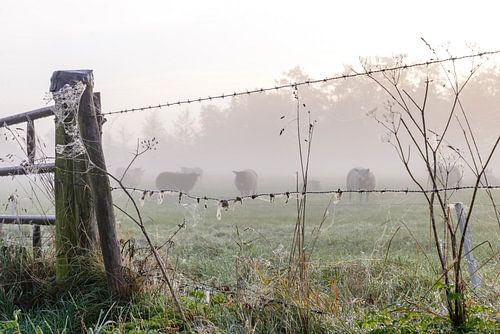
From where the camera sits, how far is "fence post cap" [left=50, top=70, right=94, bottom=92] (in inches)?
156

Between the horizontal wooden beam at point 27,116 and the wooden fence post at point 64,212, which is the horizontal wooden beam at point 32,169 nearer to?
the wooden fence post at point 64,212

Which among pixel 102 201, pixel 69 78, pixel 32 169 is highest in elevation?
pixel 69 78

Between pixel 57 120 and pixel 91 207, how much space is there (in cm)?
73

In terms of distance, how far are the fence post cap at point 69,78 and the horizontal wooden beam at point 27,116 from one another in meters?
0.24

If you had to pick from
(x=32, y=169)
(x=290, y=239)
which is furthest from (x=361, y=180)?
(x=32, y=169)

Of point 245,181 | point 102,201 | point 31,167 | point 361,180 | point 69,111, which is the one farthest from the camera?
point 245,181

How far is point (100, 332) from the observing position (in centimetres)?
317

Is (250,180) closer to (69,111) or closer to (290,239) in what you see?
(290,239)

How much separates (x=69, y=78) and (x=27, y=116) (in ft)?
3.38

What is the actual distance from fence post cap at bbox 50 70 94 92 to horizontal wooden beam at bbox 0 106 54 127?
239mm

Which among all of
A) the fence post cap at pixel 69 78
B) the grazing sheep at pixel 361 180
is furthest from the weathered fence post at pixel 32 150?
the grazing sheep at pixel 361 180

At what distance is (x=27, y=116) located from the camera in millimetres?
4801

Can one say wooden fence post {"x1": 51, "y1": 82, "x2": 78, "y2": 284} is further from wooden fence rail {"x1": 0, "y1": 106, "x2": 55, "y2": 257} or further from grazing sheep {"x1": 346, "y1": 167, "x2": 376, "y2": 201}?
grazing sheep {"x1": 346, "y1": 167, "x2": 376, "y2": 201}

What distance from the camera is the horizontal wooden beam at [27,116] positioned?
4532 millimetres
